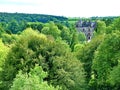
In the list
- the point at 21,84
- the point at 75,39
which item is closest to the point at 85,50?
the point at 21,84

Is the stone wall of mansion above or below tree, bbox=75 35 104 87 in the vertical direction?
below

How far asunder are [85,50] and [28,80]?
30.1m

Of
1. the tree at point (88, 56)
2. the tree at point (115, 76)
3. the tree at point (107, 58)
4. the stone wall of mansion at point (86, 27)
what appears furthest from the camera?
the stone wall of mansion at point (86, 27)

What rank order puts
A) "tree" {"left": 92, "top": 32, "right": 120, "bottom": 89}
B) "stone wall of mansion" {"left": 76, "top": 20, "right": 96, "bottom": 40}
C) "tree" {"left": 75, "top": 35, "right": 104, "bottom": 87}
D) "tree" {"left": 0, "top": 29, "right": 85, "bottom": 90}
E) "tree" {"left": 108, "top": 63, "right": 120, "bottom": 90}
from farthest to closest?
"stone wall of mansion" {"left": 76, "top": 20, "right": 96, "bottom": 40} → "tree" {"left": 75, "top": 35, "right": 104, "bottom": 87} → "tree" {"left": 92, "top": 32, "right": 120, "bottom": 89} → "tree" {"left": 108, "top": 63, "right": 120, "bottom": 90} → "tree" {"left": 0, "top": 29, "right": 85, "bottom": 90}

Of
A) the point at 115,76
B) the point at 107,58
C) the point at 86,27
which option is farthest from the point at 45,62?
the point at 86,27

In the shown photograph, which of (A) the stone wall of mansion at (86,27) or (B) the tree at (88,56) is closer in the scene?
(B) the tree at (88,56)

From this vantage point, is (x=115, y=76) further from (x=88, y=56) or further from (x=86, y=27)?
(x=86, y=27)

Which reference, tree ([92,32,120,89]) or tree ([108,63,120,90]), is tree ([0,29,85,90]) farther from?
tree ([108,63,120,90])

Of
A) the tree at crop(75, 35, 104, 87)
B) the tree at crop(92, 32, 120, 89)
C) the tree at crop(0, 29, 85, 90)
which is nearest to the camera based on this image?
the tree at crop(0, 29, 85, 90)

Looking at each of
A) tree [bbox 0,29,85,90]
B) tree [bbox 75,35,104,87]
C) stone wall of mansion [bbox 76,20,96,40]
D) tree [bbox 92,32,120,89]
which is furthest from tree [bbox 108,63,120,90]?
stone wall of mansion [bbox 76,20,96,40]

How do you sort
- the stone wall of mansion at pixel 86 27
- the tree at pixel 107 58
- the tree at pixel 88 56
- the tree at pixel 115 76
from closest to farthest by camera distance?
1. the tree at pixel 115 76
2. the tree at pixel 107 58
3. the tree at pixel 88 56
4. the stone wall of mansion at pixel 86 27

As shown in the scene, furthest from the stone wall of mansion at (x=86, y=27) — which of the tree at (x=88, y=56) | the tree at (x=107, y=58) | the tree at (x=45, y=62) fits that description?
the tree at (x=45, y=62)

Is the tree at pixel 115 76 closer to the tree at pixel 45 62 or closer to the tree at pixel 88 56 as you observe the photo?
the tree at pixel 45 62

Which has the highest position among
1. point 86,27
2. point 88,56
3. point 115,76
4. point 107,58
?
point 107,58
